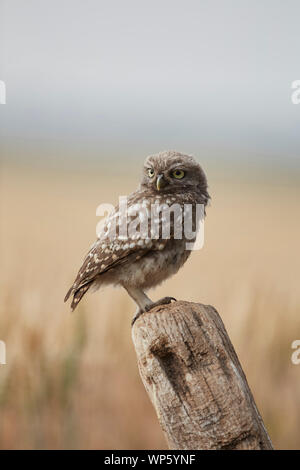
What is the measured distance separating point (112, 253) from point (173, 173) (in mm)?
521

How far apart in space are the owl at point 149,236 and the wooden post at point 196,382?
0.52 meters

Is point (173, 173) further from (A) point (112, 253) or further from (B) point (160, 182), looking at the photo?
(A) point (112, 253)

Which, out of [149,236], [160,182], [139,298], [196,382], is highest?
[160,182]

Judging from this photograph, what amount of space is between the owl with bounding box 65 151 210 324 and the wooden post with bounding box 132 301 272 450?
20.3 inches

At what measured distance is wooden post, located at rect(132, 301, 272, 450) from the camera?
1.86 m

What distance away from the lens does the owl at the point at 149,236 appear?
250 cm

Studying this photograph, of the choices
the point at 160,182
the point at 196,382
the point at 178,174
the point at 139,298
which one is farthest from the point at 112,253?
the point at 196,382

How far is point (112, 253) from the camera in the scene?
8.18 feet

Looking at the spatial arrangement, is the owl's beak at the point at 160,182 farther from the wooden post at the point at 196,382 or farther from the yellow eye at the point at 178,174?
the wooden post at the point at 196,382

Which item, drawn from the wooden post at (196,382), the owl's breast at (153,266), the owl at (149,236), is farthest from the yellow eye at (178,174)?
the wooden post at (196,382)

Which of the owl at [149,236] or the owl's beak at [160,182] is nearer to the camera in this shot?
the owl at [149,236]

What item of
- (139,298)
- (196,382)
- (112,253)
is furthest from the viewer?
(139,298)
